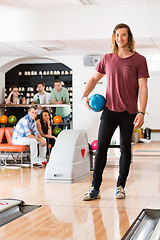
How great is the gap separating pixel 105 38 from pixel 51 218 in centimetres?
478

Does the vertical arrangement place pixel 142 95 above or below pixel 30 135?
above

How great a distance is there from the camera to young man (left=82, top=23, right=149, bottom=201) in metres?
4.22

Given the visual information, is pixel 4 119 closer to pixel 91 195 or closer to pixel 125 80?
pixel 91 195

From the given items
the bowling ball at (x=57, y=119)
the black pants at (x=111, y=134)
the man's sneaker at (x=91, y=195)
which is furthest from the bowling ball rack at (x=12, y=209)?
the bowling ball at (x=57, y=119)

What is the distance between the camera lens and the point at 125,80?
422 cm

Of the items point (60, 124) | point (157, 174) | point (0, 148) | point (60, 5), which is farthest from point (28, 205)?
point (60, 124)

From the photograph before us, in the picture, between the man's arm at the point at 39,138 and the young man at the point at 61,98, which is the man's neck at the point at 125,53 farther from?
the young man at the point at 61,98

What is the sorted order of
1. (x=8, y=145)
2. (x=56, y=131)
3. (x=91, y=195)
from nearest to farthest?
(x=91, y=195)
(x=8, y=145)
(x=56, y=131)

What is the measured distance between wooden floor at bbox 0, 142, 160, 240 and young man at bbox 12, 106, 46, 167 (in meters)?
1.01

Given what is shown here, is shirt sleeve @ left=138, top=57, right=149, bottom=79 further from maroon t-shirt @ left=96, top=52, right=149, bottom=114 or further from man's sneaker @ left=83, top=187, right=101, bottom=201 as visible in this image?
man's sneaker @ left=83, top=187, right=101, bottom=201

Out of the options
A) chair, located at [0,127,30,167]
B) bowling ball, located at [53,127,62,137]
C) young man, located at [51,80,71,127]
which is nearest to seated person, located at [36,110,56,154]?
chair, located at [0,127,30,167]

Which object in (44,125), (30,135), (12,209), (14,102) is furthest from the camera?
(14,102)

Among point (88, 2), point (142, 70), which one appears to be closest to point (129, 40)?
point (142, 70)

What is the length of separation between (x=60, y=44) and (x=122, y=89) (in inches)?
178
